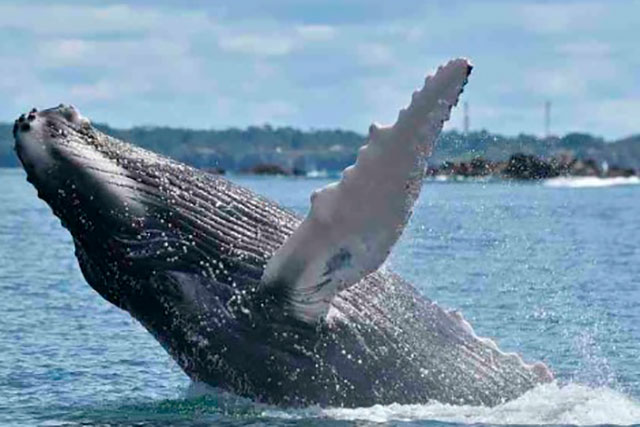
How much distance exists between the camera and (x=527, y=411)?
12445 mm

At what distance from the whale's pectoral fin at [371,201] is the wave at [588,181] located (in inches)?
5967

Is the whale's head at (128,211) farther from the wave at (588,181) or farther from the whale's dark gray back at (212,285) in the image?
the wave at (588,181)

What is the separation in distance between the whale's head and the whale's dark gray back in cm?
1

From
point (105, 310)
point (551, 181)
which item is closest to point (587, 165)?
point (551, 181)

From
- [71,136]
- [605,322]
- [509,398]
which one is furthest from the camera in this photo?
[605,322]

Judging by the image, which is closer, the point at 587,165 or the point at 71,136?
the point at 71,136

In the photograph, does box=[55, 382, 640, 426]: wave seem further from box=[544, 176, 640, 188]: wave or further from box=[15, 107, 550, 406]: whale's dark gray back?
box=[544, 176, 640, 188]: wave

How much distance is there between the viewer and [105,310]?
22.2 metres

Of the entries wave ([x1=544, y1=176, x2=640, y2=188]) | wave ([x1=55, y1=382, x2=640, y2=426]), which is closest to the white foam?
wave ([x1=55, y1=382, x2=640, y2=426])

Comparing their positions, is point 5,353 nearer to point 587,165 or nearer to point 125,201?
point 125,201

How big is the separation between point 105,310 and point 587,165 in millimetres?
178628

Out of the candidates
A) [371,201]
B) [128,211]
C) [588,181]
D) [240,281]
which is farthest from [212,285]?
[588,181]

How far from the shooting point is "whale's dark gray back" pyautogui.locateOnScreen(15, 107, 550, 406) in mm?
11648

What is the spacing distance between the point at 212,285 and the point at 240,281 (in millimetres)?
213
